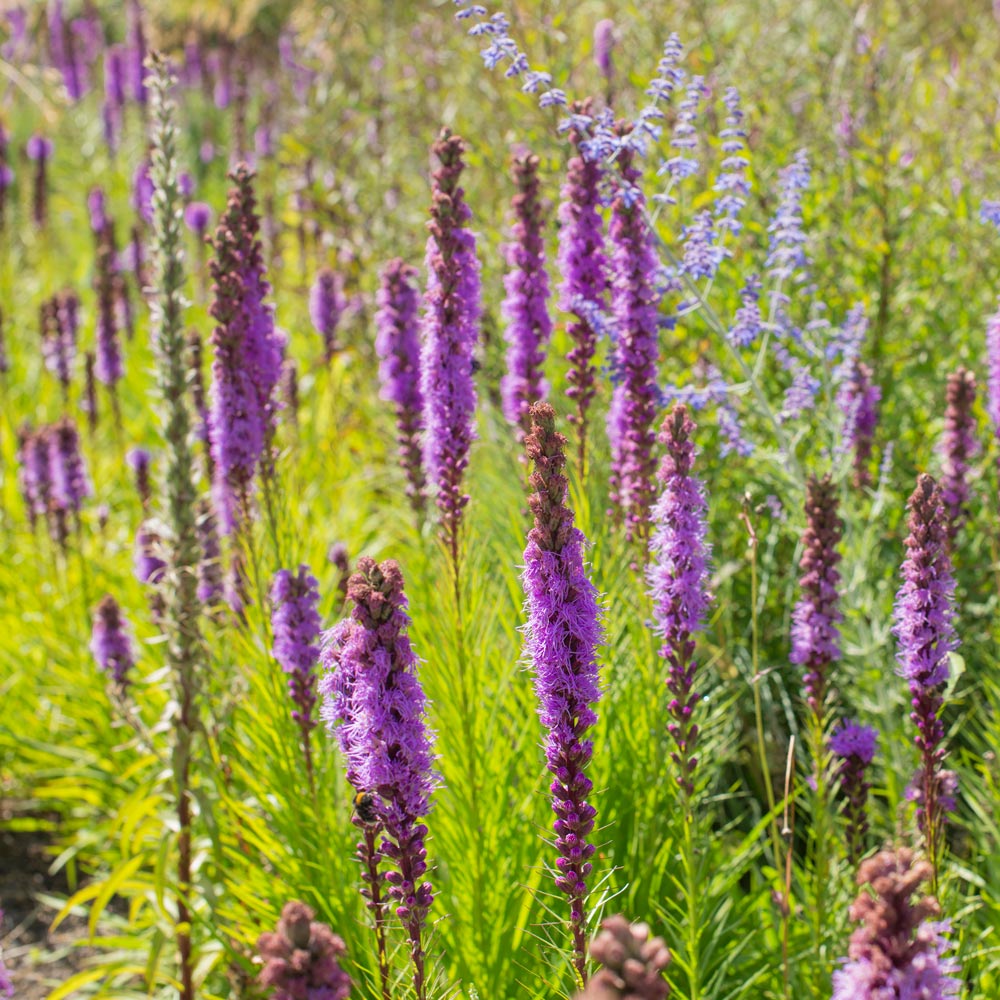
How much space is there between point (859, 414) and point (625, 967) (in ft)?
10.8

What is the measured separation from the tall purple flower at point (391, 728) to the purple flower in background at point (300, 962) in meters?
0.53

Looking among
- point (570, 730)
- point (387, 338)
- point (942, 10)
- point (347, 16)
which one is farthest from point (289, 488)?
point (942, 10)

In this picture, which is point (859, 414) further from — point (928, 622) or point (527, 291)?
point (928, 622)

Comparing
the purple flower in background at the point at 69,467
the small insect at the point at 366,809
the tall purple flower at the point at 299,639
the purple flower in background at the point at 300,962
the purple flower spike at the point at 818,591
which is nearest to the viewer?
the purple flower in background at the point at 300,962

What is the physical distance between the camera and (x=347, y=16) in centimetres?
718

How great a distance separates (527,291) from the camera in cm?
356

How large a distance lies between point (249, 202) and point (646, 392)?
133cm

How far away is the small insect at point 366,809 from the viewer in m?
2.17

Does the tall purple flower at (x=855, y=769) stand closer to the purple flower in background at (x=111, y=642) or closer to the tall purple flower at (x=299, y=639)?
the tall purple flower at (x=299, y=639)

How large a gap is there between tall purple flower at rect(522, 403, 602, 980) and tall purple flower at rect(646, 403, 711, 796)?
1.47 feet

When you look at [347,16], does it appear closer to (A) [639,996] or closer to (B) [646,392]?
(B) [646,392]

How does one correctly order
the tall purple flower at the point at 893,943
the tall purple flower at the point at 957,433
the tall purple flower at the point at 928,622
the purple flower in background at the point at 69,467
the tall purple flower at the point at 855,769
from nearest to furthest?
1. the tall purple flower at the point at 893,943
2. the tall purple flower at the point at 928,622
3. the tall purple flower at the point at 855,769
4. the tall purple flower at the point at 957,433
5. the purple flower in background at the point at 69,467

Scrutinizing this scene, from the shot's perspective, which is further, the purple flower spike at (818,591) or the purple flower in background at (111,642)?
the purple flower in background at (111,642)

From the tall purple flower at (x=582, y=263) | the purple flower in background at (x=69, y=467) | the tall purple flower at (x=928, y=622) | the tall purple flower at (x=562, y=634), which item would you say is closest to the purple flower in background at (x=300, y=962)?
the tall purple flower at (x=562, y=634)
